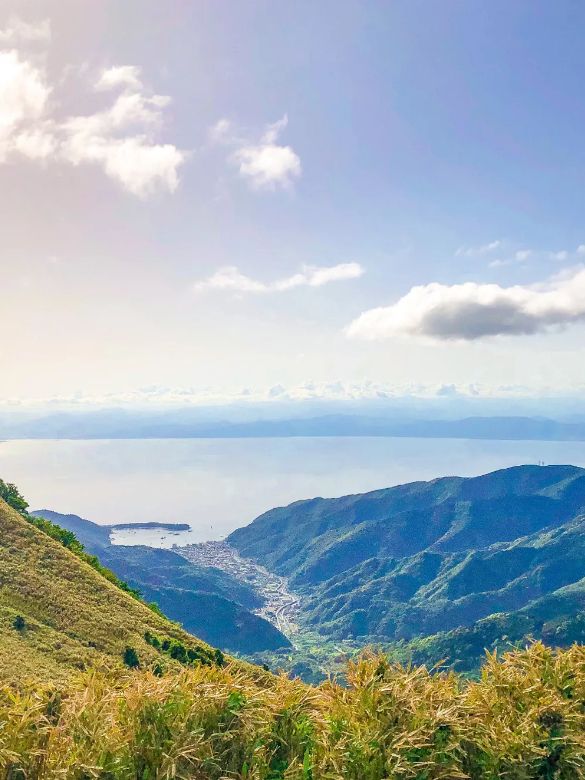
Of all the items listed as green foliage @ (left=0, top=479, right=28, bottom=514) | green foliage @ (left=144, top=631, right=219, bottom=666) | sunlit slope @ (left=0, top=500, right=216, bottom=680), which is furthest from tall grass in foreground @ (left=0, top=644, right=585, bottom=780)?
green foliage @ (left=0, top=479, right=28, bottom=514)

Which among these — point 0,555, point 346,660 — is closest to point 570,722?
point 346,660

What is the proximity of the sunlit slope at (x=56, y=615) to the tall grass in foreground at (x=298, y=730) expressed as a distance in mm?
21170

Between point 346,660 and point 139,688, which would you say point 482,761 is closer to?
point 346,660

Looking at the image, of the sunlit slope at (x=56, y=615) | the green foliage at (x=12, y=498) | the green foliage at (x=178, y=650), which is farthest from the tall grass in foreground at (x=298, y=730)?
the green foliage at (x=12, y=498)

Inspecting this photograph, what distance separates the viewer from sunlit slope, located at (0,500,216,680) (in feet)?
110

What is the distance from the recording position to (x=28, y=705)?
908 centimetres

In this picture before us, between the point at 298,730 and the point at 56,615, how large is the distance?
3851cm

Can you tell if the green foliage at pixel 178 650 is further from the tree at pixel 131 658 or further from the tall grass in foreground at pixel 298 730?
the tall grass in foreground at pixel 298 730

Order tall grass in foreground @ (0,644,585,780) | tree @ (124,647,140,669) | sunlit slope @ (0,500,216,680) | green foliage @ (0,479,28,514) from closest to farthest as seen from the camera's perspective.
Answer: tall grass in foreground @ (0,644,585,780)
sunlit slope @ (0,500,216,680)
tree @ (124,647,140,669)
green foliage @ (0,479,28,514)

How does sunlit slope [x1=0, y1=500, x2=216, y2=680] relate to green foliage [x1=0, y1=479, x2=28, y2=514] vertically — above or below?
below

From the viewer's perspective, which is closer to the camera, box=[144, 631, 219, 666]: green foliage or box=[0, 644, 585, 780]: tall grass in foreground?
box=[0, 644, 585, 780]: tall grass in foreground

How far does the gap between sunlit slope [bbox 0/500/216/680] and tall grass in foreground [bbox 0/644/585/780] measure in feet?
69.5

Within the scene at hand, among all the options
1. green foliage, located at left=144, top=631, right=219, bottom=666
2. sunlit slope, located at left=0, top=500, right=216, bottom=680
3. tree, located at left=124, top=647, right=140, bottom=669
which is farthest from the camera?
green foliage, located at left=144, top=631, right=219, bottom=666

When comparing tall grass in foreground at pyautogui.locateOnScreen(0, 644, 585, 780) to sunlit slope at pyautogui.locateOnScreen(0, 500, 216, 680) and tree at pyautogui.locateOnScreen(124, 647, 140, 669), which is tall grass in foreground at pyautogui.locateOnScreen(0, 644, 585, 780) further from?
tree at pyautogui.locateOnScreen(124, 647, 140, 669)
